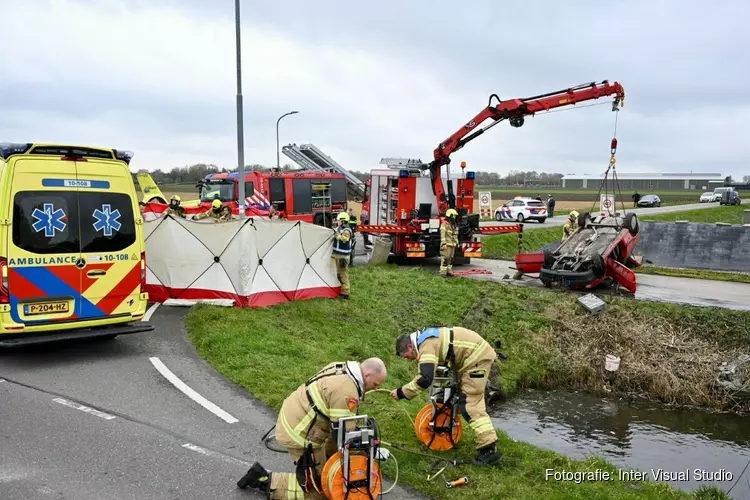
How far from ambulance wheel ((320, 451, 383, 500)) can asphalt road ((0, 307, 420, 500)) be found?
2.09ft

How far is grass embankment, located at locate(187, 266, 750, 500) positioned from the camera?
6.17m

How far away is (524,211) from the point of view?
39188 millimetres

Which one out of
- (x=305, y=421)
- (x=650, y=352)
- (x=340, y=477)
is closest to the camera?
(x=340, y=477)

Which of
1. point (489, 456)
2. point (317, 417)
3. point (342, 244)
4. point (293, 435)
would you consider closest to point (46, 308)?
point (293, 435)

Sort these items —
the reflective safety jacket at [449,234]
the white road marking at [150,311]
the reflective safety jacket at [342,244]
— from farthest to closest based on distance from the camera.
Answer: the reflective safety jacket at [449,234] → the reflective safety jacket at [342,244] → the white road marking at [150,311]

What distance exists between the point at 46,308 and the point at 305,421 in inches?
192

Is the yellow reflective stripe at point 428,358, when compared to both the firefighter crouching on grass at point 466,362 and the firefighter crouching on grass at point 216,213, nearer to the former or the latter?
the firefighter crouching on grass at point 466,362

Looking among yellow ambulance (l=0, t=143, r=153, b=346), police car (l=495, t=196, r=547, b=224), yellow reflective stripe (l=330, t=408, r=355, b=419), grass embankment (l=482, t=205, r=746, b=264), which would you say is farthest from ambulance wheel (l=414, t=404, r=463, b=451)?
police car (l=495, t=196, r=547, b=224)

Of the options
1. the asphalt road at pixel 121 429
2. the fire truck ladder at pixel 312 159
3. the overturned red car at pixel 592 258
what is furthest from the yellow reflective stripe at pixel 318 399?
the fire truck ladder at pixel 312 159

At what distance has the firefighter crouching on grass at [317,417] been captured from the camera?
4.67 metres

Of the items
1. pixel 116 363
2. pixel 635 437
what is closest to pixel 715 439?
pixel 635 437

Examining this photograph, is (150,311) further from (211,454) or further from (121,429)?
(211,454)

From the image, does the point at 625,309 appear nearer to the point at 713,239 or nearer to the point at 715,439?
the point at 715,439

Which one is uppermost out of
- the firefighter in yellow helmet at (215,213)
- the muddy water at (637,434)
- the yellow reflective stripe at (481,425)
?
the firefighter in yellow helmet at (215,213)
